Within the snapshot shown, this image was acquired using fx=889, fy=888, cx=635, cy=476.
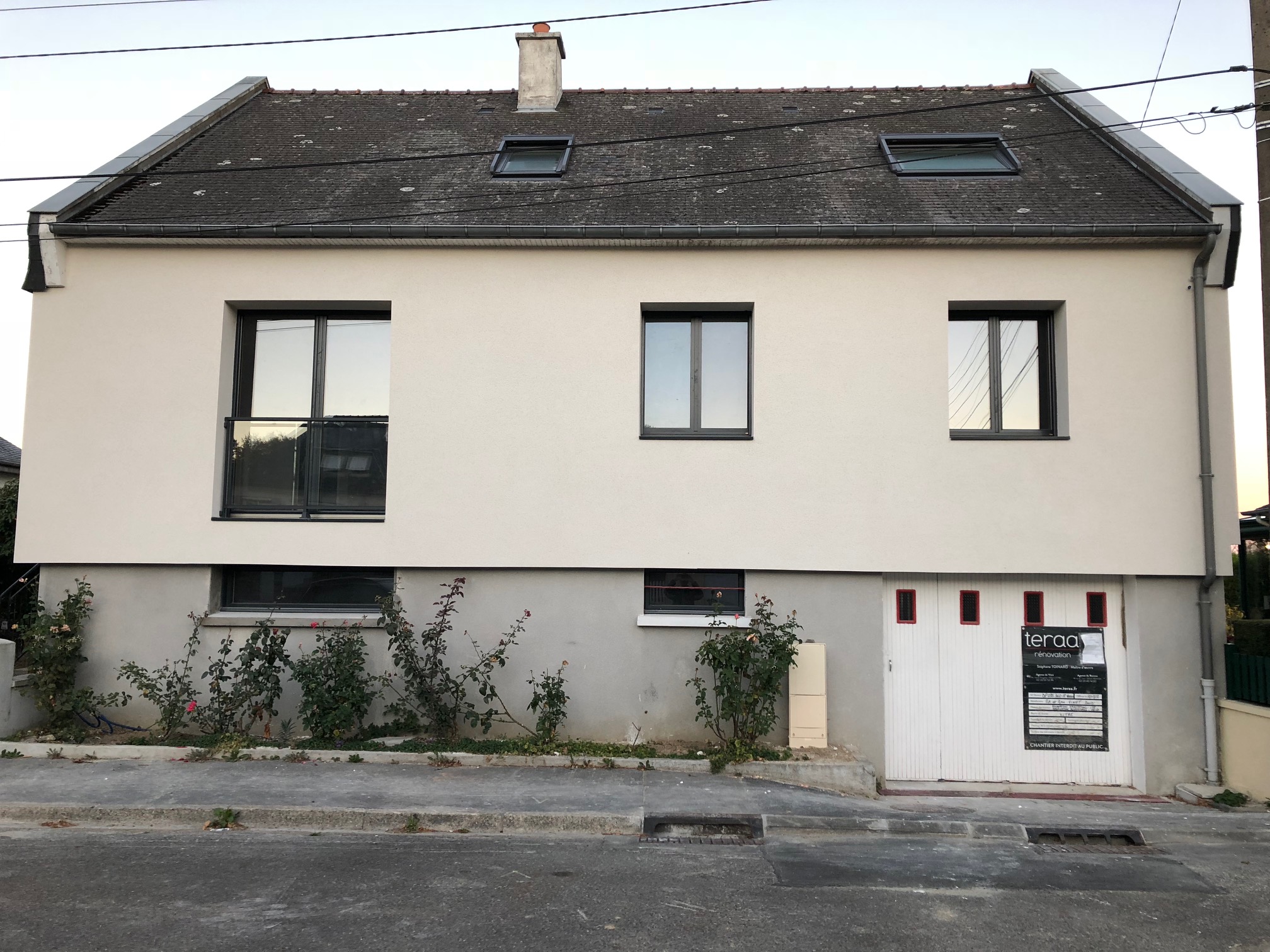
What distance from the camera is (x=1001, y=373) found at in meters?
9.31

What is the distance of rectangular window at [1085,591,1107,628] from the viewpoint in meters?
9.04

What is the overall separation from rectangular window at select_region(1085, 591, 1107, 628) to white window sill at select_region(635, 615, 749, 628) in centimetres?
351

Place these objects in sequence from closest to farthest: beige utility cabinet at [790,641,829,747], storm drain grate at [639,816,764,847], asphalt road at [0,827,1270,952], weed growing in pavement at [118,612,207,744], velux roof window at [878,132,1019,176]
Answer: asphalt road at [0,827,1270,952], storm drain grate at [639,816,764,847], beige utility cabinet at [790,641,829,747], weed growing in pavement at [118,612,207,744], velux roof window at [878,132,1019,176]

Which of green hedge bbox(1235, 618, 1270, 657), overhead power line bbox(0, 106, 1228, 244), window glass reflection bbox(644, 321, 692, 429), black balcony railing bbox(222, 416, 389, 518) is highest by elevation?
overhead power line bbox(0, 106, 1228, 244)

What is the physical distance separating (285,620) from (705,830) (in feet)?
15.9

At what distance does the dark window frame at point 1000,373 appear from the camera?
9133 millimetres

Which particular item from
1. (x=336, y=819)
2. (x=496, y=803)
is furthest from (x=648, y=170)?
(x=336, y=819)

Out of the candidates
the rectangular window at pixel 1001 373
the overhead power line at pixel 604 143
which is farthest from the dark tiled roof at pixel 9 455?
the rectangular window at pixel 1001 373

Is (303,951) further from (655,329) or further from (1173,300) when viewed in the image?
(1173,300)

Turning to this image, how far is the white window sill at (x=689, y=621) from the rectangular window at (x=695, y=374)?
186 centimetres

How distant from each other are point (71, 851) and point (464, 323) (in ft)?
18.3

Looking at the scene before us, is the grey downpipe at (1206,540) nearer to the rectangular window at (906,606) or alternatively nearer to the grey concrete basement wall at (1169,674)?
the grey concrete basement wall at (1169,674)

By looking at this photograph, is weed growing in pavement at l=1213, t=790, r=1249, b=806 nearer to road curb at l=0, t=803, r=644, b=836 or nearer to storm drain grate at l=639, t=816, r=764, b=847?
storm drain grate at l=639, t=816, r=764, b=847

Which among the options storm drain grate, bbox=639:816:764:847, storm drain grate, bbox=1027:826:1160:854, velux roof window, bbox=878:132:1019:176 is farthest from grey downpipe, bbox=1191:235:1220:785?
storm drain grate, bbox=639:816:764:847
